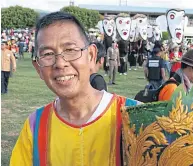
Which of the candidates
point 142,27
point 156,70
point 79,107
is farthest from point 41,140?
point 142,27

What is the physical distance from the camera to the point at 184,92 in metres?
1.26

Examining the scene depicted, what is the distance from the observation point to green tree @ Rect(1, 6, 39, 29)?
2051 inches

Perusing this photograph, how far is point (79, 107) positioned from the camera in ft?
5.34

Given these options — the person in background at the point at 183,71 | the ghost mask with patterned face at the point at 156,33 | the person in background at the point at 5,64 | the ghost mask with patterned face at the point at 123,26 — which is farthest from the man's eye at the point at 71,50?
the ghost mask with patterned face at the point at 156,33

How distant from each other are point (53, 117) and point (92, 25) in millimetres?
57708

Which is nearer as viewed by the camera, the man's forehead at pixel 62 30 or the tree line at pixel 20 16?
the man's forehead at pixel 62 30

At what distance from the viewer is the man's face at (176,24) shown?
15812 mm

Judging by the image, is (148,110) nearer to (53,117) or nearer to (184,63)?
(53,117)

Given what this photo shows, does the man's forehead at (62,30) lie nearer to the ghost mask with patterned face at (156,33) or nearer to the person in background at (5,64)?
the person in background at (5,64)

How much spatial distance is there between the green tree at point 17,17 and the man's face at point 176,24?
37.4m

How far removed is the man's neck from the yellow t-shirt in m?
0.03

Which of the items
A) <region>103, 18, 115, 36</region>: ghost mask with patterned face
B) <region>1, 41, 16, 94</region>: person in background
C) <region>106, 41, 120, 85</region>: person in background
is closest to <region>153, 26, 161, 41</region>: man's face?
<region>103, 18, 115, 36</region>: ghost mask with patterned face

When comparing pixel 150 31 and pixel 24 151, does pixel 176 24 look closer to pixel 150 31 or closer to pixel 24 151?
pixel 150 31

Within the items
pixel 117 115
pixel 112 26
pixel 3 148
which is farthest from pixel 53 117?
pixel 112 26
